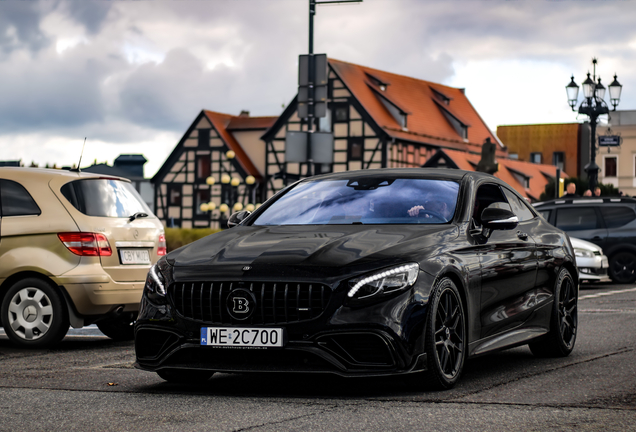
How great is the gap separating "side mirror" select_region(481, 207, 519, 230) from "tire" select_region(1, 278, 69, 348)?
4.17m

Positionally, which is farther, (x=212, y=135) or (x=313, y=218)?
(x=212, y=135)

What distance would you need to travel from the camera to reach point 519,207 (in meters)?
8.70

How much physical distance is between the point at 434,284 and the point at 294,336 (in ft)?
2.92

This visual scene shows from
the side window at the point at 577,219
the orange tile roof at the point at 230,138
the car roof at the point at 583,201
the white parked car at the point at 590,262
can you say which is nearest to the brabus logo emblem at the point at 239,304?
the white parked car at the point at 590,262

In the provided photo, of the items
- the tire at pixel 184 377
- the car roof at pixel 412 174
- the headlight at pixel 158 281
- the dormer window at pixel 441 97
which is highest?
the dormer window at pixel 441 97

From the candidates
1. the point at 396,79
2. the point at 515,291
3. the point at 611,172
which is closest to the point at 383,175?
the point at 515,291

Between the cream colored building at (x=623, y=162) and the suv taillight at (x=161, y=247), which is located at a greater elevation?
the cream colored building at (x=623, y=162)

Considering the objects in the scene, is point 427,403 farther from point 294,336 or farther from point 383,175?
point 383,175

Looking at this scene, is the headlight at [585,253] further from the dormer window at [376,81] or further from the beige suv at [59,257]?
the dormer window at [376,81]

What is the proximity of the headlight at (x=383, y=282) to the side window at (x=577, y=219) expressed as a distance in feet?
53.8

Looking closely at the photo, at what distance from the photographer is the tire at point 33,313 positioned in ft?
31.7

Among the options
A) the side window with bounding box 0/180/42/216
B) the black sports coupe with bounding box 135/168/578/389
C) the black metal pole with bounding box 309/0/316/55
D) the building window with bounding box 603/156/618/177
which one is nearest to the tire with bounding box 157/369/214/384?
the black sports coupe with bounding box 135/168/578/389

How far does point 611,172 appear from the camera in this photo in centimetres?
7944

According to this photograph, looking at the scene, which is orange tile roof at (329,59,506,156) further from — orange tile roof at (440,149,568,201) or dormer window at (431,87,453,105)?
orange tile roof at (440,149,568,201)
